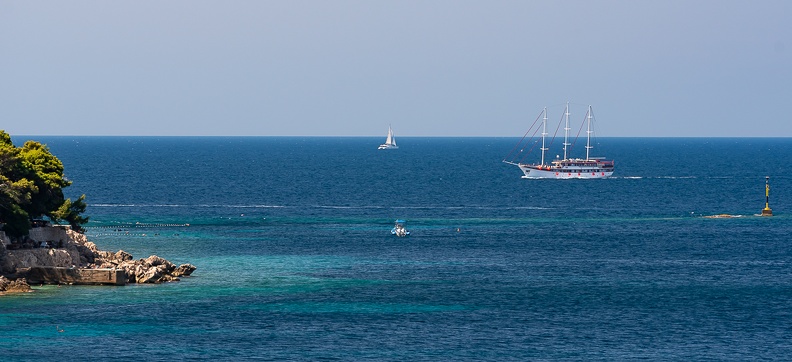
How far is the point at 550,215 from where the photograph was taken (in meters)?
184

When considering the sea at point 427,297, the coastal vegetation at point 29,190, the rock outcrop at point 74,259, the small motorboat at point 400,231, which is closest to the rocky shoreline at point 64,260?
the rock outcrop at point 74,259

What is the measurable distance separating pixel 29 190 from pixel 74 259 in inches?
315

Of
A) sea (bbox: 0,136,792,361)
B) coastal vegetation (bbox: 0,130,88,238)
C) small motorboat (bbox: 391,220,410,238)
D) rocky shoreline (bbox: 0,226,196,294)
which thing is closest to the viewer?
sea (bbox: 0,136,792,361)

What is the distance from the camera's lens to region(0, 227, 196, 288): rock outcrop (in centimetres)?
10544

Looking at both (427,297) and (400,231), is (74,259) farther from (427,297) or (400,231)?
(400,231)

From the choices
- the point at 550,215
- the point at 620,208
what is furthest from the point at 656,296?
the point at 620,208

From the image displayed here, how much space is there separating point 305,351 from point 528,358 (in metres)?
15.8

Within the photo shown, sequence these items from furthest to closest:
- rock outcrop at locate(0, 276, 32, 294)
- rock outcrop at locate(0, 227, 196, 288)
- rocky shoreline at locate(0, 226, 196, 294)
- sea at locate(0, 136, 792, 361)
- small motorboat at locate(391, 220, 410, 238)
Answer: small motorboat at locate(391, 220, 410, 238) → rock outcrop at locate(0, 227, 196, 288) → rocky shoreline at locate(0, 226, 196, 294) → rock outcrop at locate(0, 276, 32, 294) → sea at locate(0, 136, 792, 361)

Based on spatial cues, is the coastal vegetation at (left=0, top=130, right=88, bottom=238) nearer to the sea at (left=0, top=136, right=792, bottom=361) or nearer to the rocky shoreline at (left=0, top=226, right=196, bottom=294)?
the rocky shoreline at (left=0, top=226, right=196, bottom=294)

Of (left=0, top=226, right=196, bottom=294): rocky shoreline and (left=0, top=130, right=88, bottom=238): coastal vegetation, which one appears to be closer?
(left=0, top=226, right=196, bottom=294): rocky shoreline

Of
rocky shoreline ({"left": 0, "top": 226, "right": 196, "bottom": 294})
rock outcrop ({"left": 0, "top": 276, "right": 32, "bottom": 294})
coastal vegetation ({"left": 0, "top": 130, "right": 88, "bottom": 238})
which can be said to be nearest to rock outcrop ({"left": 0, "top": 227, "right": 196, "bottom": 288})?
rocky shoreline ({"left": 0, "top": 226, "right": 196, "bottom": 294})

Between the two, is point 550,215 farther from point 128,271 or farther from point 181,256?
point 128,271

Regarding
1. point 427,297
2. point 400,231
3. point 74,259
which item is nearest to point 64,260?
point 74,259

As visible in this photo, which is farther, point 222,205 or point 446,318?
point 222,205
